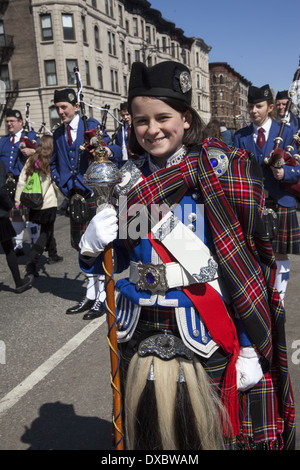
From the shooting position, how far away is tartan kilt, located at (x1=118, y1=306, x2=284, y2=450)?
6.39 feet

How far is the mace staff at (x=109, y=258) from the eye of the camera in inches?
75.2

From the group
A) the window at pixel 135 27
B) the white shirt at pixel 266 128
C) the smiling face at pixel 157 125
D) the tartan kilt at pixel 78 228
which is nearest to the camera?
the smiling face at pixel 157 125

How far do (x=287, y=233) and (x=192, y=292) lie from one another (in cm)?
294

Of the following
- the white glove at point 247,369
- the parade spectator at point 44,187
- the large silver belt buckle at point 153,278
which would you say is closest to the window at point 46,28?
the parade spectator at point 44,187

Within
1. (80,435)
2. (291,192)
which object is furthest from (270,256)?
(291,192)

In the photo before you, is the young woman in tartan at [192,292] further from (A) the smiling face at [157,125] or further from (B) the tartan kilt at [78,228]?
(B) the tartan kilt at [78,228]

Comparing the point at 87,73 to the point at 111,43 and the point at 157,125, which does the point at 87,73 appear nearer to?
the point at 111,43

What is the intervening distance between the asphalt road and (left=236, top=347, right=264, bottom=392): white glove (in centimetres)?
126

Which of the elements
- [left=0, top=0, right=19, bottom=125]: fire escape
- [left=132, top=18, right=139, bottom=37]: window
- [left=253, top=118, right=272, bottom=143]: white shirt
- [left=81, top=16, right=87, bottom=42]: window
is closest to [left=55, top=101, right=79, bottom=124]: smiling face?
[left=253, top=118, right=272, bottom=143]: white shirt

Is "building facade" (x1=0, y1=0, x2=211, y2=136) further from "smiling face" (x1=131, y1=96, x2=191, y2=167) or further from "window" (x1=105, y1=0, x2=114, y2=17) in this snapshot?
"smiling face" (x1=131, y1=96, x2=191, y2=167)

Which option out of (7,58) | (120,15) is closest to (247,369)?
(7,58)

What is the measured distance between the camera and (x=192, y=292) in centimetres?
192

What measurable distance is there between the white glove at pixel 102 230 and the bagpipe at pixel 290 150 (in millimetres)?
2612

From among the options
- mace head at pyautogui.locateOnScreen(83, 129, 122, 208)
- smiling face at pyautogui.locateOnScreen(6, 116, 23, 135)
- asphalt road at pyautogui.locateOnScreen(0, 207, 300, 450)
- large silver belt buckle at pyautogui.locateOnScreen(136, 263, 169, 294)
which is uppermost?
smiling face at pyautogui.locateOnScreen(6, 116, 23, 135)
